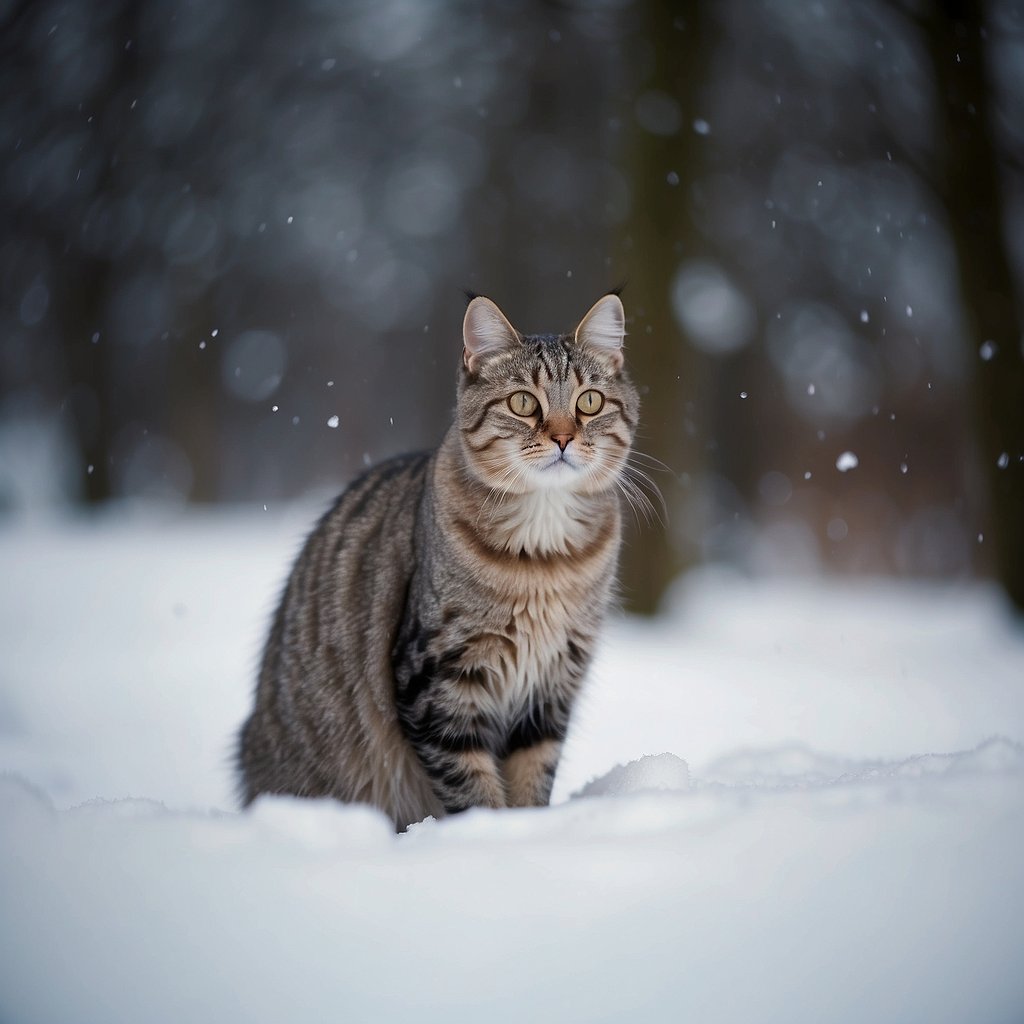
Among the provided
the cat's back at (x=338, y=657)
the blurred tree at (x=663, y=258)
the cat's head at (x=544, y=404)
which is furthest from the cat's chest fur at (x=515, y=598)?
the blurred tree at (x=663, y=258)

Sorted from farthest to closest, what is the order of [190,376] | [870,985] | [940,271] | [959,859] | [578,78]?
[190,376]
[578,78]
[940,271]
[959,859]
[870,985]

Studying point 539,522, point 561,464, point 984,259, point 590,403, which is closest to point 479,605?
point 539,522

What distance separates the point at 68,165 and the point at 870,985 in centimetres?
1142

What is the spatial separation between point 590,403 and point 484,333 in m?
0.40

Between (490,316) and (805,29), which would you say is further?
(805,29)

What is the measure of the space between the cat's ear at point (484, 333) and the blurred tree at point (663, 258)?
327 centimetres

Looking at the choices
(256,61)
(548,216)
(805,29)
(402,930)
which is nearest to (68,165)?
(256,61)

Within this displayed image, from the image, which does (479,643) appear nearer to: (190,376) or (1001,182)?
(1001,182)

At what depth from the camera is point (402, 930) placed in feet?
5.18

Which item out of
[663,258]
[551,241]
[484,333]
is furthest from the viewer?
[551,241]

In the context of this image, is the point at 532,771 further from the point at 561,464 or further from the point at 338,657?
the point at 561,464

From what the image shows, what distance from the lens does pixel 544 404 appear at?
2730mm

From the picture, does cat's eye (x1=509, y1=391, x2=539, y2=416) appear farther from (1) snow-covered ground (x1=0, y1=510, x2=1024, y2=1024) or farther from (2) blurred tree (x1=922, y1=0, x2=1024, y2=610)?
(2) blurred tree (x1=922, y1=0, x2=1024, y2=610)

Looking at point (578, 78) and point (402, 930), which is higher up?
point (578, 78)
